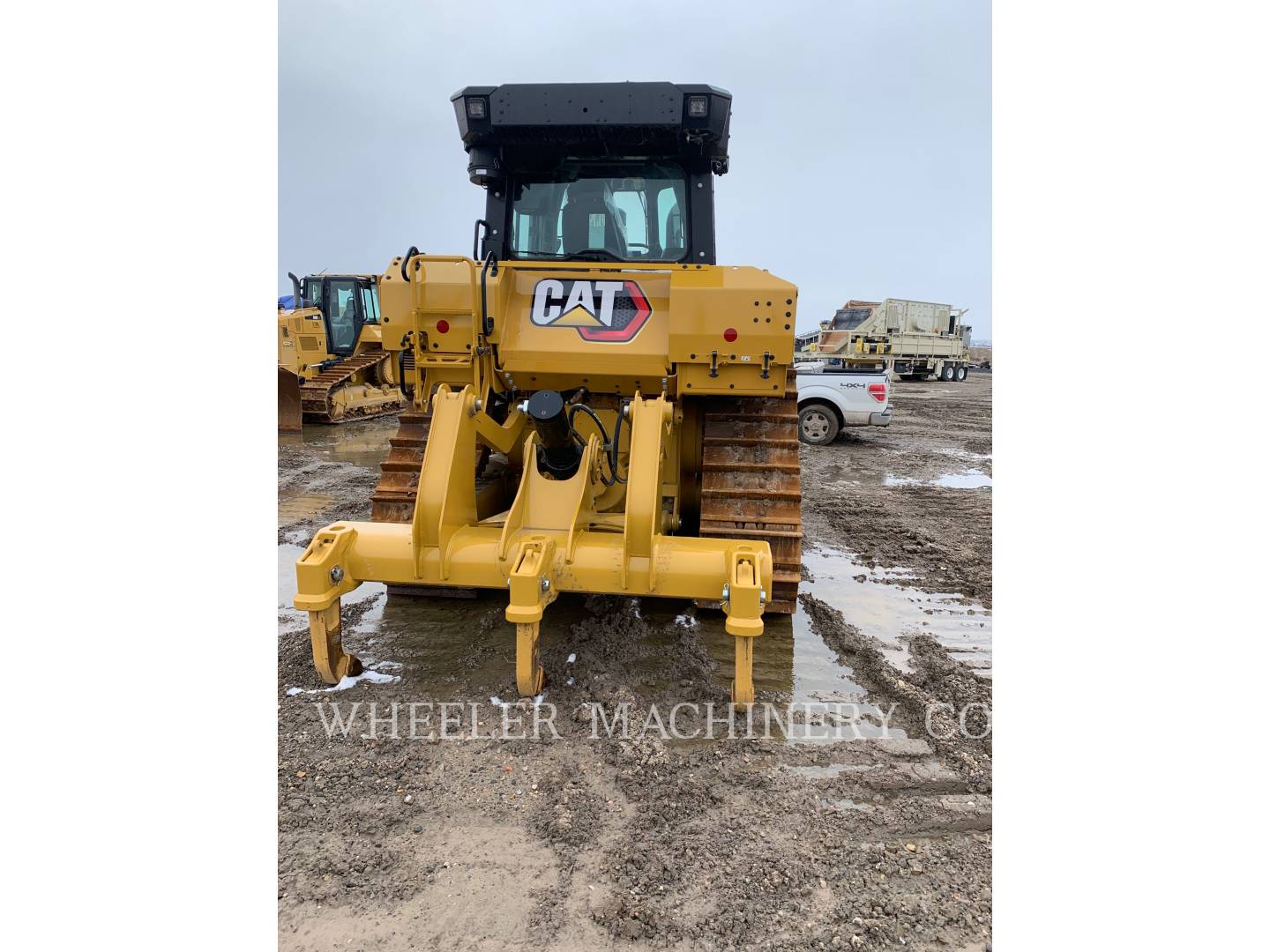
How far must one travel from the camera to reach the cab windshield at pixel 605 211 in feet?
16.7

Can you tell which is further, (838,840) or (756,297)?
(756,297)

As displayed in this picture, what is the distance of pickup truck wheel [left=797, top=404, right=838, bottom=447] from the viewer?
1220 centimetres

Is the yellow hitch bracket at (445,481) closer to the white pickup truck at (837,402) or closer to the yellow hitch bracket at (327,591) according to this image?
the yellow hitch bracket at (327,591)

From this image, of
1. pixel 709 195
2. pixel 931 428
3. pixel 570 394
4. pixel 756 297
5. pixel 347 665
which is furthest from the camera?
pixel 931 428

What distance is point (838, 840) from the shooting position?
254 cm

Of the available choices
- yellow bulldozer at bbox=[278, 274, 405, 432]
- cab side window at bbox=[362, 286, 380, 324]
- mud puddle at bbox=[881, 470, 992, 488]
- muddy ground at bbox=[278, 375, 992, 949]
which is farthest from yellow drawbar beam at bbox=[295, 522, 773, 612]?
cab side window at bbox=[362, 286, 380, 324]

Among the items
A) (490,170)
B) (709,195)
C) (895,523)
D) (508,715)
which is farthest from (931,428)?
(508,715)

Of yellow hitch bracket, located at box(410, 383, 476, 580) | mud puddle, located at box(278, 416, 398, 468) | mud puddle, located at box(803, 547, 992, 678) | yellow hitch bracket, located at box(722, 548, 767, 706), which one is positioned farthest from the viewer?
mud puddle, located at box(278, 416, 398, 468)

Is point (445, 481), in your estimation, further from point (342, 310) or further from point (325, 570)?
point (342, 310)

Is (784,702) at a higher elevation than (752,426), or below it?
below

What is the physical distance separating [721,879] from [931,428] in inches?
580

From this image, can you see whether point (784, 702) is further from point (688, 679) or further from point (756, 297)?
point (756, 297)

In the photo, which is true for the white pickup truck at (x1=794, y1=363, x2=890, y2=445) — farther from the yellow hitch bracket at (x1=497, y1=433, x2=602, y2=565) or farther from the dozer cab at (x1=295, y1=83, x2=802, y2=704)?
the yellow hitch bracket at (x1=497, y1=433, x2=602, y2=565)

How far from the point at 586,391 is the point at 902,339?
102 feet
